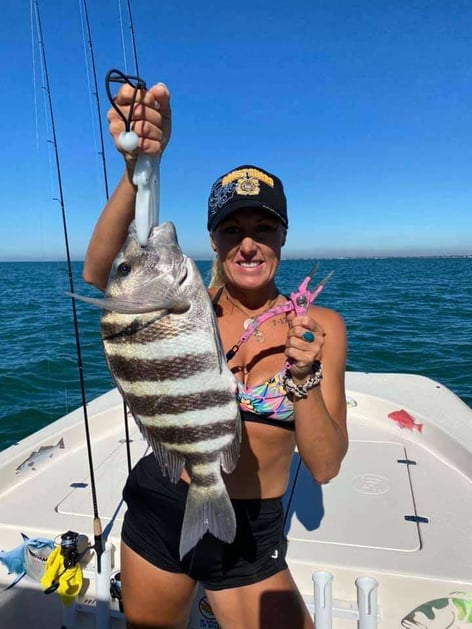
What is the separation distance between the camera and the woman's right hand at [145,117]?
1.43 meters

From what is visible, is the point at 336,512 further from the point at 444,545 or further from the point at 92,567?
the point at 92,567

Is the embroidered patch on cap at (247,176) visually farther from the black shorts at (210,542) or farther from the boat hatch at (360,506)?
the boat hatch at (360,506)

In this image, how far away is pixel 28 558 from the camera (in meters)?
2.55

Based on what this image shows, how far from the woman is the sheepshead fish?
0.82ft

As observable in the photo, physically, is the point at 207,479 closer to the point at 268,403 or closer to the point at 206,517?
the point at 206,517

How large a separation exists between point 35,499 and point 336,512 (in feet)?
6.69

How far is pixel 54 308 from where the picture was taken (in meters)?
16.6

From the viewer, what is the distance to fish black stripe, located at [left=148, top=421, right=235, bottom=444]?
1450mm

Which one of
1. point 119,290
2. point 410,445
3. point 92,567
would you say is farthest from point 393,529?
point 119,290

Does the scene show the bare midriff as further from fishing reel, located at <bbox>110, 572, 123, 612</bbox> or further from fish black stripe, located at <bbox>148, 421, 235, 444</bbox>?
fishing reel, located at <bbox>110, 572, 123, 612</bbox>

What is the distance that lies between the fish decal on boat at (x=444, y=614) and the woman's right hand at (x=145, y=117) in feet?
8.11

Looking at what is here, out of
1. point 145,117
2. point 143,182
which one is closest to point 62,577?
point 143,182

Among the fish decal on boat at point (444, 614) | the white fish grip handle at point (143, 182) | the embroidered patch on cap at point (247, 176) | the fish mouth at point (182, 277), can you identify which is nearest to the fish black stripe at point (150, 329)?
the fish mouth at point (182, 277)

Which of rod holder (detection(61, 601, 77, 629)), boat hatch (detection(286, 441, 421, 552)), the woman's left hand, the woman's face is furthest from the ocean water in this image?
the woman's left hand
